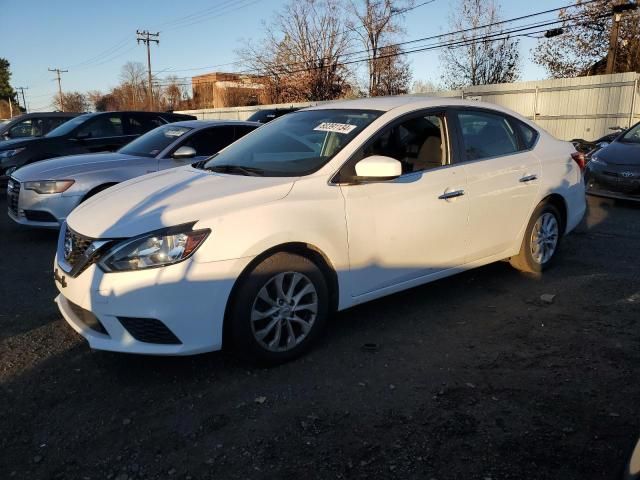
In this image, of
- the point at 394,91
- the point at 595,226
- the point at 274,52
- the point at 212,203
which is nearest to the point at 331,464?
the point at 212,203

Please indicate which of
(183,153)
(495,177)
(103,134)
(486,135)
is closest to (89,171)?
(183,153)

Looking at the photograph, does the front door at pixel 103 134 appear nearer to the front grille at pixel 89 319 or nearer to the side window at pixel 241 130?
the side window at pixel 241 130

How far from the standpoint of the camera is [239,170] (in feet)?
12.5

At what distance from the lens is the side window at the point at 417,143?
3897mm

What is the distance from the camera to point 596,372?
10.5 ft

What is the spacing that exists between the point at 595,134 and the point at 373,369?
17461mm

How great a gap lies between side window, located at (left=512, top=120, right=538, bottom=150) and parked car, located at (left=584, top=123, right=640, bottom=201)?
4.08 metres

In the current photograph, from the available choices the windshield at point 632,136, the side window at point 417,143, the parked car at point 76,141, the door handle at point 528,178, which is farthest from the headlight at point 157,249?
the windshield at point 632,136

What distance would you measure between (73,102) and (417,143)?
303 feet

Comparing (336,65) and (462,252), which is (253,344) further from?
(336,65)

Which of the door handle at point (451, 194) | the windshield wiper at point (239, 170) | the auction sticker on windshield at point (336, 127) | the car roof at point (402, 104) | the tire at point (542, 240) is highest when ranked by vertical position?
the car roof at point (402, 104)

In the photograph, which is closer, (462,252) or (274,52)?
(462,252)

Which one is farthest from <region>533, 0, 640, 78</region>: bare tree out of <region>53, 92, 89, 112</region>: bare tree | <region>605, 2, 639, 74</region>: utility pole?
<region>53, 92, 89, 112</region>: bare tree

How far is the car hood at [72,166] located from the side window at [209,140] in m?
0.61
